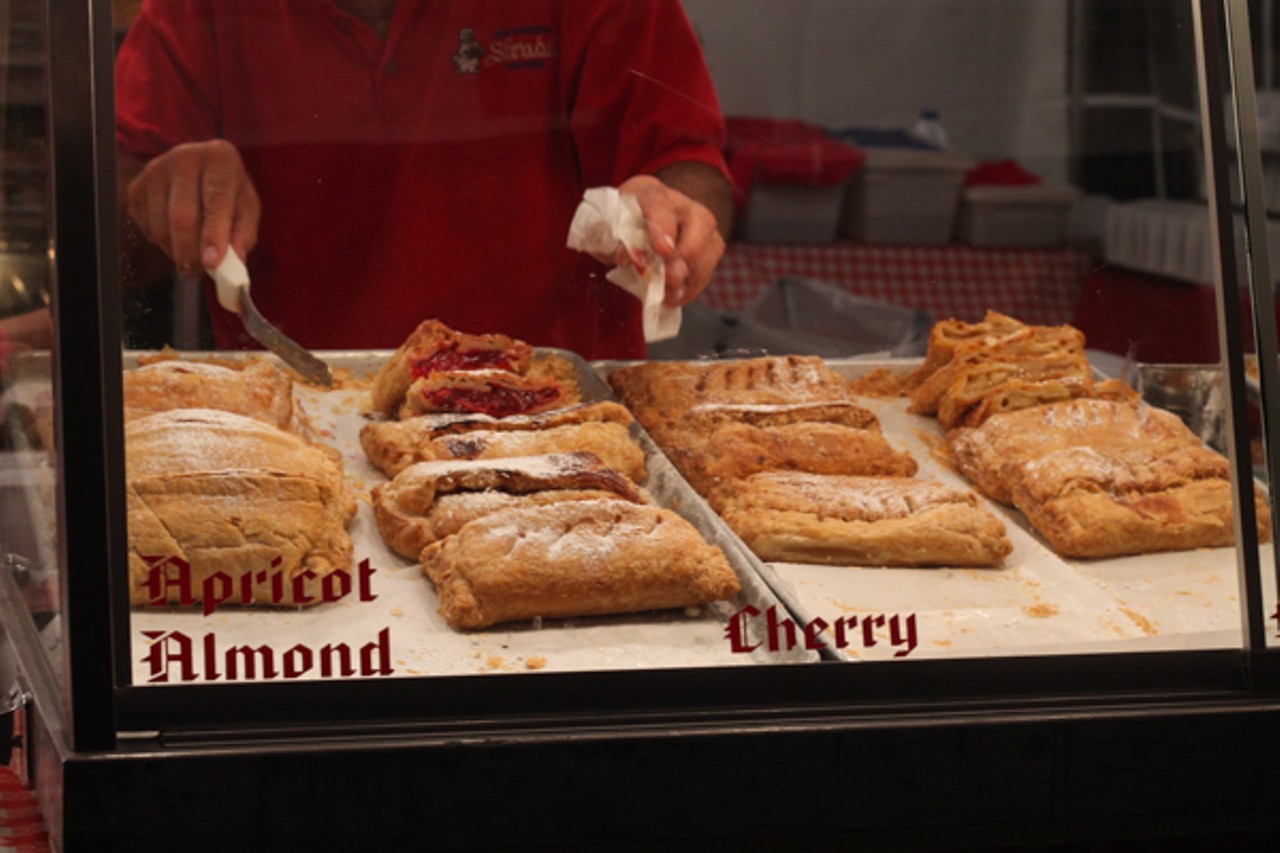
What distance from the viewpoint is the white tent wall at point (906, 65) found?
202 cm

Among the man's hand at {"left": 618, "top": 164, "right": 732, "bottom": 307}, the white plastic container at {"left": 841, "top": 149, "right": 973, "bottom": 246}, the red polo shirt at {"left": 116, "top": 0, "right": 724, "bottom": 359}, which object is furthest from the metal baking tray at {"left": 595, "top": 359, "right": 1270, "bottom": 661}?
the white plastic container at {"left": 841, "top": 149, "right": 973, "bottom": 246}

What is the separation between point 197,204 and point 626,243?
602mm

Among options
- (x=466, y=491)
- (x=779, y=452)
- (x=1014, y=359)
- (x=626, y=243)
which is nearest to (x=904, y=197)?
(x=626, y=243)

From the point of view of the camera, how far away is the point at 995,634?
195 centimetres

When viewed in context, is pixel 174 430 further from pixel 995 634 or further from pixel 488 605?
pixel 995 634

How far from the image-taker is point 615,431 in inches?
97.3

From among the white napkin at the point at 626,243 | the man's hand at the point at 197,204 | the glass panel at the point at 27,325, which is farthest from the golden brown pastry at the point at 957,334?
the glass panel at the point at 27,325

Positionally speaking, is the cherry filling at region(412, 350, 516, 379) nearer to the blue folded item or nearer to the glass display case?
the glass display case

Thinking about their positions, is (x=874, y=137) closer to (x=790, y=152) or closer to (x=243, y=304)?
(x=790, y=152)

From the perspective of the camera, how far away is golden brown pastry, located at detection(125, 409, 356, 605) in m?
1.88

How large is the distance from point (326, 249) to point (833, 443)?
0.94m

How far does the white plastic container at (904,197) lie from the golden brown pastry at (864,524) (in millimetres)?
413

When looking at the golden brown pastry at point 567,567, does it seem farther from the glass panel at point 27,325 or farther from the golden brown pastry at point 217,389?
the glass panel at point 27,325

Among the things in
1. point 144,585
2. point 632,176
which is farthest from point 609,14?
point 144,585
